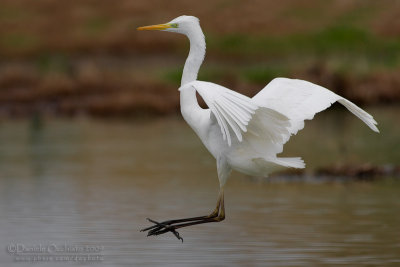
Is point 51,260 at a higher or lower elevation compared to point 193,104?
lower

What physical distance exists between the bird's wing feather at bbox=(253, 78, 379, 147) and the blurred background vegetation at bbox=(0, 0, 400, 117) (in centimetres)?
1819

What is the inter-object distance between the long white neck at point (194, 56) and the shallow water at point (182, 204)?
1613mm

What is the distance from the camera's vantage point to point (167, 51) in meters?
37.8

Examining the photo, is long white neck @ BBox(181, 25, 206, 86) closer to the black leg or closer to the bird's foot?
the black leg

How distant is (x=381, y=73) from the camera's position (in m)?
29.1

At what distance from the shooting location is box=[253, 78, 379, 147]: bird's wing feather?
873 centimetres

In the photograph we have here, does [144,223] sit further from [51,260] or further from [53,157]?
[53,157]

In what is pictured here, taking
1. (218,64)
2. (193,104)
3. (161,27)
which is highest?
(161,27)

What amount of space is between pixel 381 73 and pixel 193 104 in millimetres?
20560

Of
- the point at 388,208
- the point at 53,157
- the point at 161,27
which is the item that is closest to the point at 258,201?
the point at 388,208

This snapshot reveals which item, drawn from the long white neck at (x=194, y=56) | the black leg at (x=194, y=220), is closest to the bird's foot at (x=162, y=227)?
the black leg at (x=194, y=220)

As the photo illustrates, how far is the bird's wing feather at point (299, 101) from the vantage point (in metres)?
8.73

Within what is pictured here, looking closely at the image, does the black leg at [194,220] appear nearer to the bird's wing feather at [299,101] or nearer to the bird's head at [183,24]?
the bird's wing feather at [299,101]

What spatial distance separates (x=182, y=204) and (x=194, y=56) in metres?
3.33
